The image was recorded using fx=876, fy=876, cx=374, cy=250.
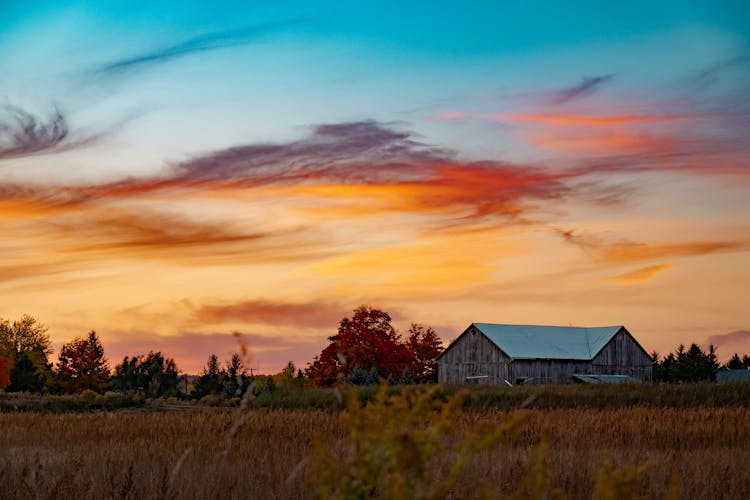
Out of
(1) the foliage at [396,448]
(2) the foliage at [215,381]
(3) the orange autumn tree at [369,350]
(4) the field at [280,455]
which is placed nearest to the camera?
(1) the foliage at [396,448]

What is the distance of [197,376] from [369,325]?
21.2 metres

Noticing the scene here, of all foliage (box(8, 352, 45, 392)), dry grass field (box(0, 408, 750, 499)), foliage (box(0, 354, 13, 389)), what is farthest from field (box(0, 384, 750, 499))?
foliage (box(0, 354, 13, 389))

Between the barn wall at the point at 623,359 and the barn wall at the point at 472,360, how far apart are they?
26.2 feet

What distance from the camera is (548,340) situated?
67.9 m

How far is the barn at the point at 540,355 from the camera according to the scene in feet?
212

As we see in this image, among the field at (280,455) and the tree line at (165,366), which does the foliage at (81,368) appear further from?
the field at (280,455)

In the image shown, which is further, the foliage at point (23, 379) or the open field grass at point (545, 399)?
the foliage at point (23, 379)

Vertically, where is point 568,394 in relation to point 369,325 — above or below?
below

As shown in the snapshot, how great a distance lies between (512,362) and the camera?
63969mm

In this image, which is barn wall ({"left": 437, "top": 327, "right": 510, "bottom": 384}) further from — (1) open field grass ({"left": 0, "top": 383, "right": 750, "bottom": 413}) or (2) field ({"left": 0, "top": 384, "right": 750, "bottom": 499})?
(2) field ({"left": 0, "top": 384, "right": 750, "bottom": 499})

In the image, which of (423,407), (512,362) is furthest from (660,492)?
(512,362)

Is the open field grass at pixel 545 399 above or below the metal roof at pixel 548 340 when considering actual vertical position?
below

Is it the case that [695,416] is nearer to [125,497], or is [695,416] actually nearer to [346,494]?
[125,497]

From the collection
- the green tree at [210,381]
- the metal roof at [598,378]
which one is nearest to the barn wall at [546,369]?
the metal roof at [598,378]
